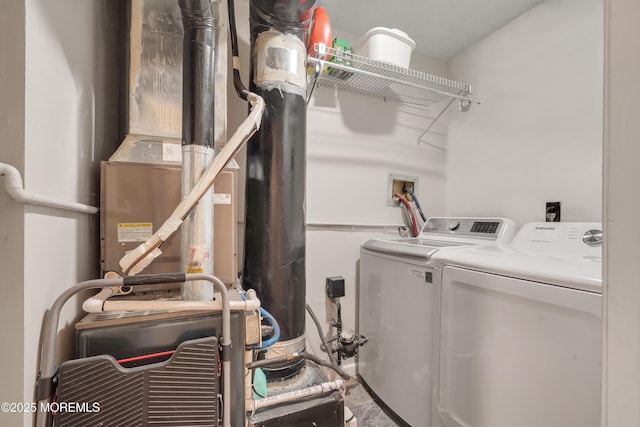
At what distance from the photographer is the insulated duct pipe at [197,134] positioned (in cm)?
82

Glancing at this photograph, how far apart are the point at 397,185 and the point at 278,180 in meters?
1.30

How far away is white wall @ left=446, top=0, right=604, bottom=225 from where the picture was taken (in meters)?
1.43

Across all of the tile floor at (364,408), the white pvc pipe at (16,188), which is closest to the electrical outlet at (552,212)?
the tile floor at (364,408)

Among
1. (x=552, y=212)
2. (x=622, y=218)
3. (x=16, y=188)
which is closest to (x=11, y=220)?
(x=16, y=188)

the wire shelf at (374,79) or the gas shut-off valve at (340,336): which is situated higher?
the wire shelf at (374,79)

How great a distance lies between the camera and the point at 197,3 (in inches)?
32.6

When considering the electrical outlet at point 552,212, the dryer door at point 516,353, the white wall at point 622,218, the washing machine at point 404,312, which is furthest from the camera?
the electrical outlet at point 552,212

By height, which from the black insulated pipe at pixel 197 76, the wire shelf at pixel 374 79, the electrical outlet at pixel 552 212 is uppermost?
the wire shelf at pixel 374 79

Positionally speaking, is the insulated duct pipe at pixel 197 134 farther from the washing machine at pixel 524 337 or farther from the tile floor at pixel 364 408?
the tile floor at pixel 364 408

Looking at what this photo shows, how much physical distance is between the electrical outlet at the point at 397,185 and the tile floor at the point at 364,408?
1.36 m

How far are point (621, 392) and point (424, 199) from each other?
1875 mm

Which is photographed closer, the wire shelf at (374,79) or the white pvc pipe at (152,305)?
the white pvc pipe at (152,305)

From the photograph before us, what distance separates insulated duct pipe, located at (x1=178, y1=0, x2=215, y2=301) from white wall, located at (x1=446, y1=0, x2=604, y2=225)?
1.96 m

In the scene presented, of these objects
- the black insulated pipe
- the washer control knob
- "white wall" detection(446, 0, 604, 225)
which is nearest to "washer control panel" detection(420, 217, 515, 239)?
"white wall" detection(446, 0, 604, 225)
